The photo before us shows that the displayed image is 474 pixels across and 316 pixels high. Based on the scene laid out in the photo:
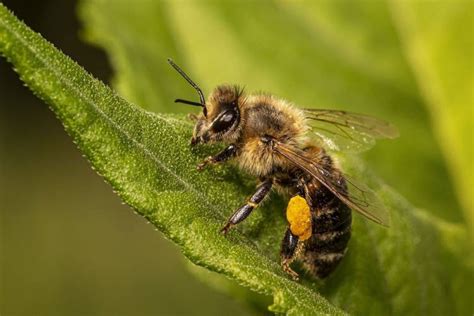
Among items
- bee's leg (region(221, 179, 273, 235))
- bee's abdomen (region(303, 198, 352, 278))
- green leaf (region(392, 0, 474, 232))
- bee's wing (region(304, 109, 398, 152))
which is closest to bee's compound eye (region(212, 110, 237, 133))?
bee's leg (region(221, 179, 273, 235))

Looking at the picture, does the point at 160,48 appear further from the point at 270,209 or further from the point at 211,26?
the point at 270,209

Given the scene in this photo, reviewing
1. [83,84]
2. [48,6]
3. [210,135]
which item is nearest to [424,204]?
[210,135]

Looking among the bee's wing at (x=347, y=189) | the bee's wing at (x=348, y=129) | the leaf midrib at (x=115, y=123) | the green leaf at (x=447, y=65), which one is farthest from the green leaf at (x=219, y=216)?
the green leaf at (x=447, y=65)

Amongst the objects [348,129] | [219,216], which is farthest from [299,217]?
[348,129]

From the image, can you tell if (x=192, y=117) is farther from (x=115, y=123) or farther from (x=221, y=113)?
(x=115, y=123)

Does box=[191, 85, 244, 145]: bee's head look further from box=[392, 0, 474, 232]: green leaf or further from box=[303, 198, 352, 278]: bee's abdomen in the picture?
box=[392, 0, 474, 232]: green leaf
